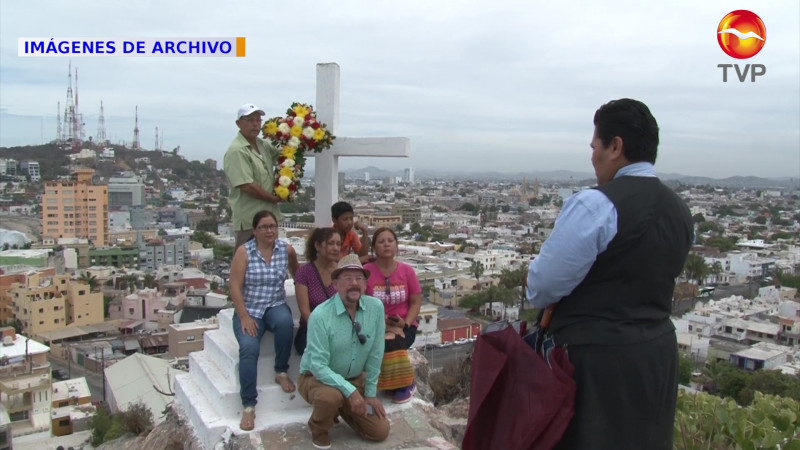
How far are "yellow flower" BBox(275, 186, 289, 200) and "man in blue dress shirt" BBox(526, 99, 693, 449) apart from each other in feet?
6.50

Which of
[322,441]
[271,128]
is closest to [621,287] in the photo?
[322,441]

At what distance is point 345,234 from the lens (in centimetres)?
331

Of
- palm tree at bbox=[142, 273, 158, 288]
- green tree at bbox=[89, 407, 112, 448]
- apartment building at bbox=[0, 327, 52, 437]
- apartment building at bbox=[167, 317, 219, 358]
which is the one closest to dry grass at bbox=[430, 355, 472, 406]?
green tree at bbox=[89, 407, 112, 448]

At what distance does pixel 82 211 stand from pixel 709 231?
146ft

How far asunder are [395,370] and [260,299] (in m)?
0.69

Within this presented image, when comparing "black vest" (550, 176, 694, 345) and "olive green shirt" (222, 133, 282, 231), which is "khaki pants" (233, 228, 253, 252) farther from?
"black vest" (550, 176, 694, 345)

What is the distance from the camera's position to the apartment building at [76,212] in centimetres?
3566

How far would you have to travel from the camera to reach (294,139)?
3.46 m

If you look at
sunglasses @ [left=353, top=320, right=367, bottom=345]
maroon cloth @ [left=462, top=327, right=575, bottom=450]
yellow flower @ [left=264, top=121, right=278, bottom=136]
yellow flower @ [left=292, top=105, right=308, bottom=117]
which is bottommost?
sunglasses @ [left=353, top=320, right=367, bottom=345]

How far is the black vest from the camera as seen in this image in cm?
145

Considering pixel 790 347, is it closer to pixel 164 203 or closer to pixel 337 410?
pixel 337 410

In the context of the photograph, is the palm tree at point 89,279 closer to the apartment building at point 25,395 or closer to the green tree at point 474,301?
the apartment building at point 25,395

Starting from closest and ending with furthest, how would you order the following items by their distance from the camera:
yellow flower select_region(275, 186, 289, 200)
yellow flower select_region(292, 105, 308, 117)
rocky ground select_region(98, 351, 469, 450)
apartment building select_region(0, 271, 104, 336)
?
rocky ground select_region(98, 351, 469, 450) → yellow flower select_region(275, 186, 289, 200) → yellow flower select_region(292, 105, 308, 117) → apartment building select_region(0, 271, 104, 336)

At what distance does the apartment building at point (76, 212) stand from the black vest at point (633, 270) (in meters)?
37.8
